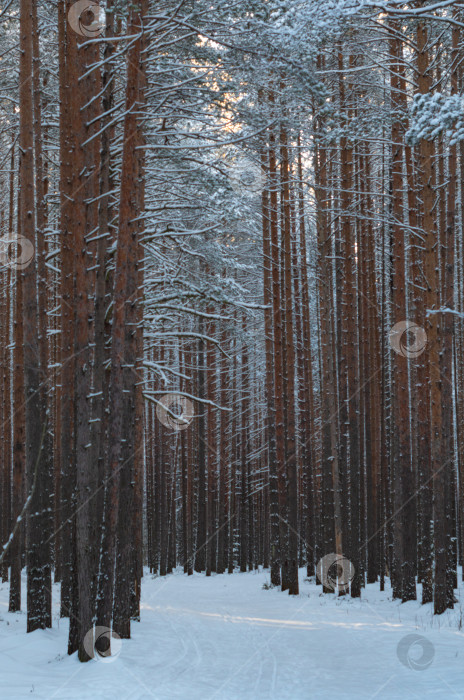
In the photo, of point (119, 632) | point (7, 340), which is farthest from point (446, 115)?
point (7, 340)

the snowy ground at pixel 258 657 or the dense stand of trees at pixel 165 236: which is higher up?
the dense stand of trees at pixel 165 236

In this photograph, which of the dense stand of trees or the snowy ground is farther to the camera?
the dense stand of trees

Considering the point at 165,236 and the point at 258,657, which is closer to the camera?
the point at 258,657

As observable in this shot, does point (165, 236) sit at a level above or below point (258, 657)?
above

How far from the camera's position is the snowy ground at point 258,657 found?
683cm

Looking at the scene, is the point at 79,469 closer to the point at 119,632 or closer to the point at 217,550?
the point at 119,632

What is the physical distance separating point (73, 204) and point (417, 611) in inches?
350

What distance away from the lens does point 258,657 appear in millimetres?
8906

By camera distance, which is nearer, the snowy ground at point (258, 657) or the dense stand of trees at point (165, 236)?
the snowy ground at point (258, 657)

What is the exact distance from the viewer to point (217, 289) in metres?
12.2

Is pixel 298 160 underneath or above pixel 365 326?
above

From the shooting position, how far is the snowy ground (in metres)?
6.83

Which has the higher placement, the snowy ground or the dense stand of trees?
the dense stand of trees

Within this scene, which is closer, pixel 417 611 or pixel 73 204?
pixel 73 204
